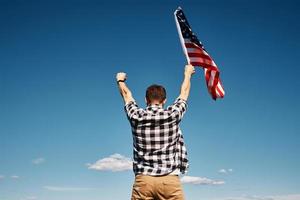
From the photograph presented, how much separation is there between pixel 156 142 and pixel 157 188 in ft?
2.30

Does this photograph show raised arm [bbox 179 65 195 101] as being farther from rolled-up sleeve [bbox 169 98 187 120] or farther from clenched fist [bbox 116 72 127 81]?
clenched fist [bbox 116 72 127 81]

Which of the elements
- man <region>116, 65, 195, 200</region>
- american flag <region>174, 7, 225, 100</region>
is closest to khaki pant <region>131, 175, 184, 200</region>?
man <region>116, 65, 195, 200</region>

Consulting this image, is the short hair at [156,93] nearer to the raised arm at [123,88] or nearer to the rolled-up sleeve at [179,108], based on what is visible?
the rolled-up sleeve at [179,108]

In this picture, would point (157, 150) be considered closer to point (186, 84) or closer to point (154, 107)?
point (154, 107)

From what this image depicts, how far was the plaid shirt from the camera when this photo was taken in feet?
20.7

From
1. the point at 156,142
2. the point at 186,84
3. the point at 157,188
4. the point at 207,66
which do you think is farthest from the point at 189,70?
the point at 207,66

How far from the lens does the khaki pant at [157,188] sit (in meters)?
6.34

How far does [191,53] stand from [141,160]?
166 inches

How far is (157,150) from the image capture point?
20.7 ft

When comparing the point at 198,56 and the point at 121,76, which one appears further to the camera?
the point at 198,56

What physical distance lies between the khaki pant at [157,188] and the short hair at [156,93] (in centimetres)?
118

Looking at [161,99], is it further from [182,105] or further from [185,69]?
[185,69]

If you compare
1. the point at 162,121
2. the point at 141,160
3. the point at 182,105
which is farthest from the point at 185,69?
the point at 141,160

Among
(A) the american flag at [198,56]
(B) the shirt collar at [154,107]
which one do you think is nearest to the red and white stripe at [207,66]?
(A) the american flag at [198,56]
